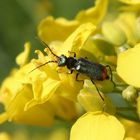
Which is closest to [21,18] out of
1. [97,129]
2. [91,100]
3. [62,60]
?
[62,60]

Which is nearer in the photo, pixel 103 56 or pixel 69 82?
pixel 69 82

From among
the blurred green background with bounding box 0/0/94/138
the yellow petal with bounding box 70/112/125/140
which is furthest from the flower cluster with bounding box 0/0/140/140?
the blurred green background with bounding box 0/0/94/138

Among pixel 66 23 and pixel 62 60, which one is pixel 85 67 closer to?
pixel 62 60

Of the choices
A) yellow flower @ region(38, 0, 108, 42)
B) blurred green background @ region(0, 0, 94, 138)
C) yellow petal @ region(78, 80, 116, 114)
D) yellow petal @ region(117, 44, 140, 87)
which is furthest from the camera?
blurred green background @ region(0, 0, 94, 138)

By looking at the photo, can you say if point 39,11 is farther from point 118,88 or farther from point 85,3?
point 118,88

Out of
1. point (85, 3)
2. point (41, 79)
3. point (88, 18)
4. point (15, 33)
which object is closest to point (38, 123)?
point (41, 79)

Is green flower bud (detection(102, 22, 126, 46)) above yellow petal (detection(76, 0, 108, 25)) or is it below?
below

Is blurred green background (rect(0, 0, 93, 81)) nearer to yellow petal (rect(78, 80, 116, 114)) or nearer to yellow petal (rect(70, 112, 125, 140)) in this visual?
yellow petal (rect(78, 80, 116, 114))
